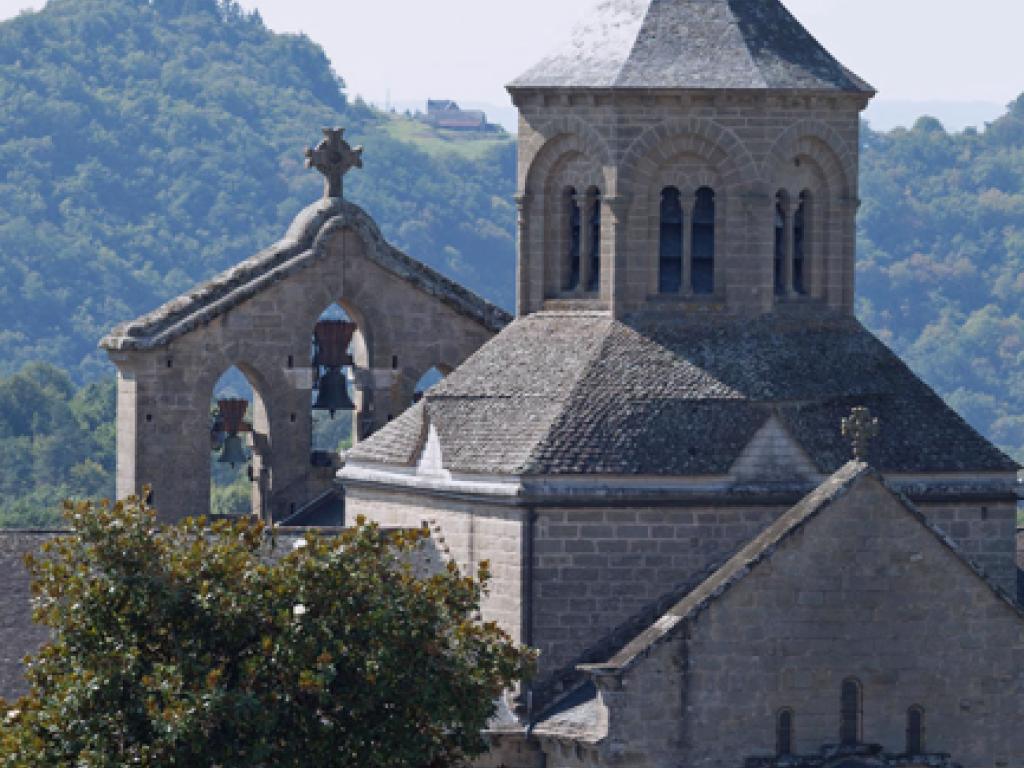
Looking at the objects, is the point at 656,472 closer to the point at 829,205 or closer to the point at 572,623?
the point at 572,623

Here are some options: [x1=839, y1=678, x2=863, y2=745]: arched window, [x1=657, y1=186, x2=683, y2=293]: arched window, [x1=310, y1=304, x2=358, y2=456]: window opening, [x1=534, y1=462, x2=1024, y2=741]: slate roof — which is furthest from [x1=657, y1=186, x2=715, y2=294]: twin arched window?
[x1=310, y1=304, x2=358, y2=456]: window opening

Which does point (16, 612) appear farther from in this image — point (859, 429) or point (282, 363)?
point (859, 429)

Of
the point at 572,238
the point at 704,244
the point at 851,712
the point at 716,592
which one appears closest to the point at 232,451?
the point at 572,238

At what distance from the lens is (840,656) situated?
196 feet

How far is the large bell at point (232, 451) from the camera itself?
7356 cm

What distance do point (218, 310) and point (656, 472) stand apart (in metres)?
13.5

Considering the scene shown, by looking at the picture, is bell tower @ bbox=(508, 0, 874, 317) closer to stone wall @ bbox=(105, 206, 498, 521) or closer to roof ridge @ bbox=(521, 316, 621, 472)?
roof ridge @ bbox=(521, 316, 621, 472)

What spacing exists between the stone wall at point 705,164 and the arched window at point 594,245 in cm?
26

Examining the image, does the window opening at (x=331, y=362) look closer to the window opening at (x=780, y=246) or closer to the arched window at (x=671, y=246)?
the arched window at (x=671, y=246)

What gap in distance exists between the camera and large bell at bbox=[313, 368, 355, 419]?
73938 millimetres

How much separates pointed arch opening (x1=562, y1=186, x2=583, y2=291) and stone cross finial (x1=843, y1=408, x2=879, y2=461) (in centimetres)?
674

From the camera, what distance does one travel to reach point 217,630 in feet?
181

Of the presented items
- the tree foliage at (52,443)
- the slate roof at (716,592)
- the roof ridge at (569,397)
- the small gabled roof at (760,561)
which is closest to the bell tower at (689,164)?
the roof ridge at (569,397)

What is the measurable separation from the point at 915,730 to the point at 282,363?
17.4 metres
